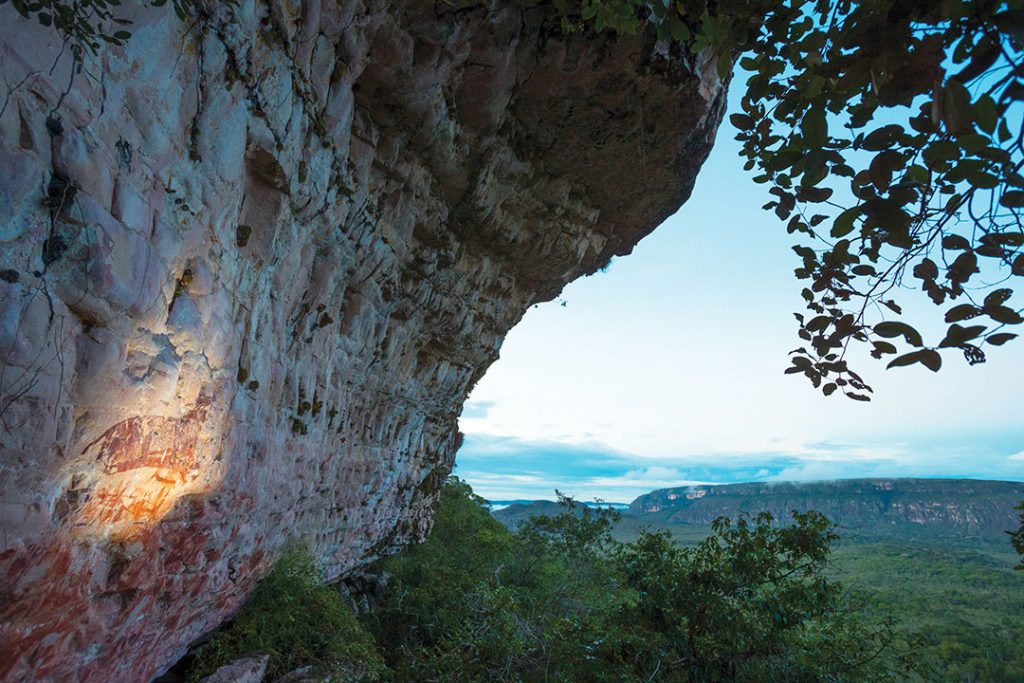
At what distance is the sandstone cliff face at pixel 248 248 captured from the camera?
307 centimetres

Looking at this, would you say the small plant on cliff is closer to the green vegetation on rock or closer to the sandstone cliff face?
the green vegetation on rock

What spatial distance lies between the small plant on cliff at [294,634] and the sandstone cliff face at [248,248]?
0.34m

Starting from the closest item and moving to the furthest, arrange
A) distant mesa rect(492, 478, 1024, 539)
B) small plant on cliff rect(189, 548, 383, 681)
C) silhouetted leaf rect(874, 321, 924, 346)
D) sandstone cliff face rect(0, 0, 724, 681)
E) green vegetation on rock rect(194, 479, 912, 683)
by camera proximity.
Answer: silhouetted leaf rect(874, 321, 924, 346)
sandstone cliff face rect(0, 0, 724, 681)
small plant on cliff rect(189, 548, 383, 681)
green vegetation on rock rect(194, 479, 912, 683)
distant mesa rect(492, 478, 1024, 539)

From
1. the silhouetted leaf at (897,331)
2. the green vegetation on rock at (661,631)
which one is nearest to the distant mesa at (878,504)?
the green vegetation on rock at (661,631)

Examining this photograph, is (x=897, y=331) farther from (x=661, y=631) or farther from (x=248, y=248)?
(x=661, y=631)

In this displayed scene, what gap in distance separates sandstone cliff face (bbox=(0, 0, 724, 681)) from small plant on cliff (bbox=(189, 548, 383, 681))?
343mm

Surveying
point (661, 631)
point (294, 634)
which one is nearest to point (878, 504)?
point (661, 631)

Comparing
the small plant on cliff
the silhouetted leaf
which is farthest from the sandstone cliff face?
the silhouetted leaf

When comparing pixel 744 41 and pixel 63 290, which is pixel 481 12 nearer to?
pixel 744 41

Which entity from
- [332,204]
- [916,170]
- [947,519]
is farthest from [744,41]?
[947,519]

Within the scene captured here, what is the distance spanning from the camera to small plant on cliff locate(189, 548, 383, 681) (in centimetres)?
646

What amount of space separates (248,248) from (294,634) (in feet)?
17.2

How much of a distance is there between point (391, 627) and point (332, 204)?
8.98m

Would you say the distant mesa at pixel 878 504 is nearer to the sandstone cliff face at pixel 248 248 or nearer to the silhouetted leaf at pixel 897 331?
the sandstone cliff face at pixel 248 248
